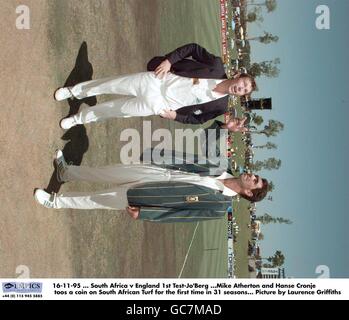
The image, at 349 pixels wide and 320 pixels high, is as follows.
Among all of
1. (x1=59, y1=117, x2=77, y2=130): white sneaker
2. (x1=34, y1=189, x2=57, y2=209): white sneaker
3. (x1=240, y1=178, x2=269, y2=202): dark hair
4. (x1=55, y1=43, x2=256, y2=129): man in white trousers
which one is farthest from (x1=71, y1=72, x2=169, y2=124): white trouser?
(x1=240, y1=178, x2=269, y2=202): dark hair

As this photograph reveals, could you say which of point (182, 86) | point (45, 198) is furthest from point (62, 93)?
point (182, 86)

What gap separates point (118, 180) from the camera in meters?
7.04

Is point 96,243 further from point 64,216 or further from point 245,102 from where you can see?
point 245,102

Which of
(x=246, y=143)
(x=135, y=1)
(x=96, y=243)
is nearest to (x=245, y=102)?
(x=246, y=143)

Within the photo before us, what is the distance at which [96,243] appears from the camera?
9.23 m

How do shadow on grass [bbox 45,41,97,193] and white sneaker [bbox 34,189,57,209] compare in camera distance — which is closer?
white sneaker [bbox 34,189,57,209]

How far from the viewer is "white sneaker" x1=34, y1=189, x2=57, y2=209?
6.95 meters

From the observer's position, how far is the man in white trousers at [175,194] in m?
6.42

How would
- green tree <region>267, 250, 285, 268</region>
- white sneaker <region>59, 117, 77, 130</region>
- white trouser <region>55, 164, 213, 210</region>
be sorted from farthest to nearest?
green tree <region>267, 250, 285, 268</region> < white sneaker <region>59, 117, 77, 130</region> < white trouser <region>55, 164, 213, 210</region>

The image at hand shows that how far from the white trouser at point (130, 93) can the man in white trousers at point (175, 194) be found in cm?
106

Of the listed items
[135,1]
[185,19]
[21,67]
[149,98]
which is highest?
[185,19]

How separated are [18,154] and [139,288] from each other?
2.74 meters

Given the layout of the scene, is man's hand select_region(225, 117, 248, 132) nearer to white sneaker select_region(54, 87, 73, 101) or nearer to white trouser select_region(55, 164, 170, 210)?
white trouser select_region(55, 164, 170, 210)

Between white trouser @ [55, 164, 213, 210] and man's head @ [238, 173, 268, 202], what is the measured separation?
0.62 m
